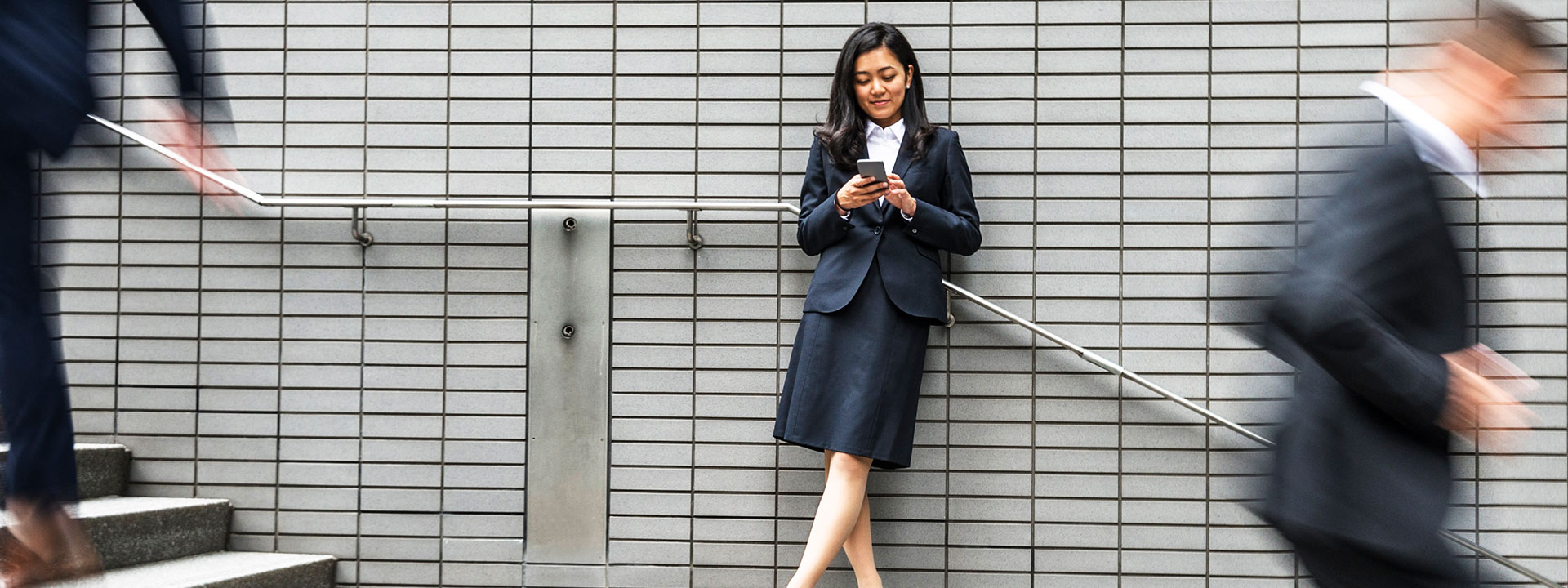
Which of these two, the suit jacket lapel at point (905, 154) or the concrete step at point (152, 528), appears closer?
the concrete step at point (152, 528)

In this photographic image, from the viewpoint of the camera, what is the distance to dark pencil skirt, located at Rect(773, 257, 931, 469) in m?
2.89

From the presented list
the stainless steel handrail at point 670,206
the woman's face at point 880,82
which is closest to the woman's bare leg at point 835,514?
the stainless steel handrail at point 670,206

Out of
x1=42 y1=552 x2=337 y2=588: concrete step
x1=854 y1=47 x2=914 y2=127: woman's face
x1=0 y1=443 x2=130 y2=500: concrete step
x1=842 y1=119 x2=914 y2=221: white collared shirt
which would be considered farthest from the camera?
x1=0 y1=443 x2=130 y2=500: concrete step

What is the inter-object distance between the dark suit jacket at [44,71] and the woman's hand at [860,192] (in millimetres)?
1738

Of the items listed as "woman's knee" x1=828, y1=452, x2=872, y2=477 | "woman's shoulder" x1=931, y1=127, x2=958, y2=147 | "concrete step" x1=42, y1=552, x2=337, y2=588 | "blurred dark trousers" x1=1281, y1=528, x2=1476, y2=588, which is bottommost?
"concrete step" x1=42, y1=552, x2=337, y2=588

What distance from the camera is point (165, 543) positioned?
3139 millimetres

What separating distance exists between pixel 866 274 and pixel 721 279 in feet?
2.05

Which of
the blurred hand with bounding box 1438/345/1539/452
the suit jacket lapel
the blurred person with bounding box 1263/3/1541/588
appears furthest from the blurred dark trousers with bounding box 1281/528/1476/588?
the suit jacket lapel

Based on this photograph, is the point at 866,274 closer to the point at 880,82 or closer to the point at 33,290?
the point at 880,82

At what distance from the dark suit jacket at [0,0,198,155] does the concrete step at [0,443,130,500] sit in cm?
172

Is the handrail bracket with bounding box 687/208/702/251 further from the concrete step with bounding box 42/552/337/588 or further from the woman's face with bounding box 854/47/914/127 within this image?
the concrete step with bounding box 42/552/337/588

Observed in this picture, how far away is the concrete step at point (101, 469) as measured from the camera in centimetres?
322

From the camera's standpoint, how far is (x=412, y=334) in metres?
3.42

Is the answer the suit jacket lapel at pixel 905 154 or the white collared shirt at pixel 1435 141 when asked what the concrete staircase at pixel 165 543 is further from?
the white collared shirt at pixel 1435 141
